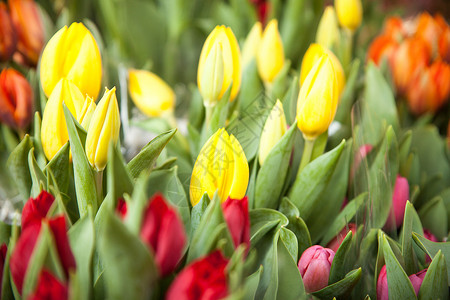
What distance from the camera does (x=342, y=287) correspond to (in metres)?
0.35

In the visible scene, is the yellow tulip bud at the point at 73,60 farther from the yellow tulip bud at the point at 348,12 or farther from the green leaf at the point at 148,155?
the yellow tulip bud at the point at 348,12

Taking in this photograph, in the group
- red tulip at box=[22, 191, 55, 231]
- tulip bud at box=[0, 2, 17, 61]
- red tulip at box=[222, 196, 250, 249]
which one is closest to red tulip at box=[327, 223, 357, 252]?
red tulip at box=[222, 196, 250, 249]

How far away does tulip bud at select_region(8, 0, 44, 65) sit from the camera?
51 cm

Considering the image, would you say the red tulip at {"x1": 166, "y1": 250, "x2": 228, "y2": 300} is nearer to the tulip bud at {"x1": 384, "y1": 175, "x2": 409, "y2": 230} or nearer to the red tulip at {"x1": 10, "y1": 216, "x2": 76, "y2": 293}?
the red tulip at {"x1": 10, "y1": 216, "x2": 76, "y2": 293}

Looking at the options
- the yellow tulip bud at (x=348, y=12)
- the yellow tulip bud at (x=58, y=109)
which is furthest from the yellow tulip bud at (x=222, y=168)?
the yellow tulip bud at (x=348, y=12)

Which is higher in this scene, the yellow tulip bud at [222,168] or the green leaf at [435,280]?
the yellow tulip bud at [222,168]

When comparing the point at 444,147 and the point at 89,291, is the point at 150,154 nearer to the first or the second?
the point at 89,291

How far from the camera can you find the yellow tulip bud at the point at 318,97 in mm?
365

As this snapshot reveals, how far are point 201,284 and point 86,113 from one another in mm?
164

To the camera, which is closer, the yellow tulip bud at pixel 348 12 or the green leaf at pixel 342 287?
the green leaf at pixel 342 287

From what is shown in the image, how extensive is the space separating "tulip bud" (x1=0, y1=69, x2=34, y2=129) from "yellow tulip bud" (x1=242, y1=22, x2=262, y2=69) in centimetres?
23

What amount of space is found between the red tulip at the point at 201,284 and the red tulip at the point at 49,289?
50 millimetres

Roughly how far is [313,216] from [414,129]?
0.22 metres

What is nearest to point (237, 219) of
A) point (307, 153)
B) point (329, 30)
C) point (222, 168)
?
point (222, 168)
